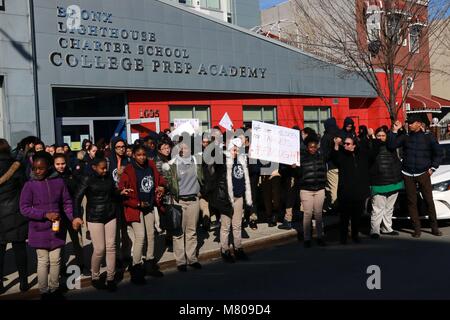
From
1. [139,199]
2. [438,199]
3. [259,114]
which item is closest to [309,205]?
[438,199]

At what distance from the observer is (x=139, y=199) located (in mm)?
6918

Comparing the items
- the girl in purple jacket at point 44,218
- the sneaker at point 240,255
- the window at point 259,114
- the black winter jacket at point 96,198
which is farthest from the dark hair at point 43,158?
the window at point 259,114

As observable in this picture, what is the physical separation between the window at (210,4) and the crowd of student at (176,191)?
50.7 ft

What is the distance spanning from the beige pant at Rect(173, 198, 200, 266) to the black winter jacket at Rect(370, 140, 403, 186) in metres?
3.42

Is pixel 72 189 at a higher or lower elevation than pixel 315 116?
lower

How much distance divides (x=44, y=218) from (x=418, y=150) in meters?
6.24

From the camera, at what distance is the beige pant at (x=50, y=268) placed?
605cm

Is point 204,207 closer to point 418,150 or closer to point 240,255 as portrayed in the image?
point 240,255

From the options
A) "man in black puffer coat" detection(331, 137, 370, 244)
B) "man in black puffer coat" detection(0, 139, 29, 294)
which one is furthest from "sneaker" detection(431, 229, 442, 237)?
"man in black puffer coat" detection(0, 139, 29, 294)

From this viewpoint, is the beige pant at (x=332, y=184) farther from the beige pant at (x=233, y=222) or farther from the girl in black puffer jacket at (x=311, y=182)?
the beige pant at (x=233, y=222)

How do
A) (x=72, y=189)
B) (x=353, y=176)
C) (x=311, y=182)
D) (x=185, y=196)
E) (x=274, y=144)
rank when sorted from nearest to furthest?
(x=72, y=189) → (x=185, y=196) → (x=311, y=182) → (x=353, y=176) → (x=274, y=144)

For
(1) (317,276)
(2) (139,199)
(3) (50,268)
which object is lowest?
(1) (317,276)

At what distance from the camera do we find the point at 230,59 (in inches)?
719

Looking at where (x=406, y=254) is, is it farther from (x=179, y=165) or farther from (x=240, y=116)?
(x=240, y=116)
